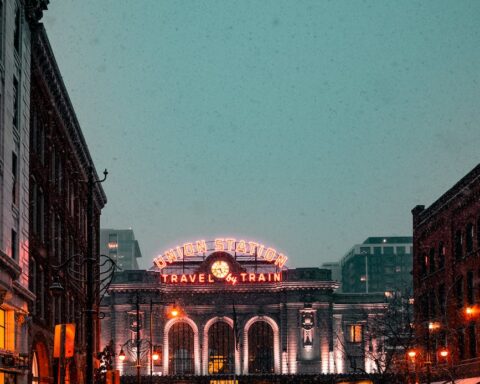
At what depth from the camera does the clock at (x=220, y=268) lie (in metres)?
126

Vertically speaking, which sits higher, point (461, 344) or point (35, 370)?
point (461, 344)

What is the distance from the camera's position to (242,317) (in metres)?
126

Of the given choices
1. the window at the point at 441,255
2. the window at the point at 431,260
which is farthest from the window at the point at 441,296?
the window at the point at 431,260

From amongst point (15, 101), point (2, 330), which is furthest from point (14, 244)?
point (15, 101)

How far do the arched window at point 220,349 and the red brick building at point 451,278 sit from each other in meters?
52.2

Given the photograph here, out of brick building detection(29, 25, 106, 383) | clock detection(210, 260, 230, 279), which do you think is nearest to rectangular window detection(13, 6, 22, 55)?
A: brick building detection(29, 25, 106, 383)

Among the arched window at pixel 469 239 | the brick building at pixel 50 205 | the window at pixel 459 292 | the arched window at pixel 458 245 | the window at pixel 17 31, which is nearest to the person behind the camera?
the window at pixel 17 31

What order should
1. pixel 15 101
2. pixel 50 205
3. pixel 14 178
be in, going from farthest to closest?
pixel 50 205 < pixel 15 101 < pixel 14 178

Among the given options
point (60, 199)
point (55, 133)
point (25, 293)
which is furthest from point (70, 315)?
point (25, 293)

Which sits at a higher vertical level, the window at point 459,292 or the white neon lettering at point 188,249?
the white neon lettering at point 188,249

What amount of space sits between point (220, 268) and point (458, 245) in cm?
6560

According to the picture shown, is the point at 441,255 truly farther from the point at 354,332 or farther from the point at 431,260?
the point at 354,332

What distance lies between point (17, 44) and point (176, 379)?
75.1m

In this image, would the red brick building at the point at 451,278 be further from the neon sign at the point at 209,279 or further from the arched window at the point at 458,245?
the neon sign at the point at 209,279
